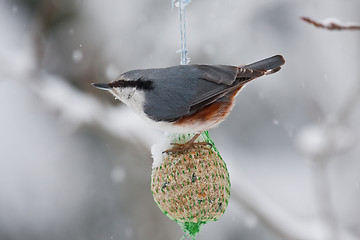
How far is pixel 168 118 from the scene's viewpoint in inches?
94.6

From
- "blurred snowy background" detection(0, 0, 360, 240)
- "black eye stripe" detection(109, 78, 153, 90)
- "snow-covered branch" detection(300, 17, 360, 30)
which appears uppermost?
"snow-covered branch" detection(300, 17, 360, 30)

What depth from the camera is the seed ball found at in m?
2.49

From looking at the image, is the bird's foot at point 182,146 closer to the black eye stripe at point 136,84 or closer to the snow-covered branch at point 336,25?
the black eye stripe at point 136,84

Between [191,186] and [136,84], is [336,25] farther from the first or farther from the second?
[191,186]

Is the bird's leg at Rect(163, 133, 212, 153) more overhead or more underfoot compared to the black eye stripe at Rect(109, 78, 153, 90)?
more underfoot

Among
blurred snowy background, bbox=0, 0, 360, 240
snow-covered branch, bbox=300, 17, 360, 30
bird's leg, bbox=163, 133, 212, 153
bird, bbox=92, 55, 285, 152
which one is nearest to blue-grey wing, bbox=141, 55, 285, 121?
bird, bbox=92, 55, 285, 152

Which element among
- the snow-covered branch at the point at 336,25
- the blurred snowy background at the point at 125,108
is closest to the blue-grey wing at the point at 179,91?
the snow-covered branch at the point at 336,25

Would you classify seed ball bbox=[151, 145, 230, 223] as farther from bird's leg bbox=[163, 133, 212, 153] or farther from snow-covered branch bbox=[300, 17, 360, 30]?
snow-covered branch bbox=[300, 17, 360, 30]

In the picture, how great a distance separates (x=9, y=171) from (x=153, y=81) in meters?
3.26

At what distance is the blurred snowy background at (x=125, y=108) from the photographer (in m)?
4.89

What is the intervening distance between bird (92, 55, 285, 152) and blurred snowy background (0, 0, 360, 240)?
2231 millimetres

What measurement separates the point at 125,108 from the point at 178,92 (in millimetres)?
2257

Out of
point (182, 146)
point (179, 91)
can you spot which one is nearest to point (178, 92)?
point (179, 91)

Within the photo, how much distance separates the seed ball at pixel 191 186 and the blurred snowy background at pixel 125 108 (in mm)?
2173
